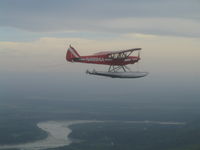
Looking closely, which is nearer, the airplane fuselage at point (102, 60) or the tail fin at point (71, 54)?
the airplane fuselage at point (102, 60)

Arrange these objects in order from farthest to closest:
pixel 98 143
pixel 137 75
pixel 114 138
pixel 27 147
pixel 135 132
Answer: pixel 135 132 < pixel 114 138 < pixel 98 143 < pixel 27 147 < pixel 137 75

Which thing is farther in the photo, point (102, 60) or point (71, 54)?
point (71, 54)

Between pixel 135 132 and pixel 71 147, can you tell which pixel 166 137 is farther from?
pixel 71 147

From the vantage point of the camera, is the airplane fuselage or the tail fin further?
the tail fin

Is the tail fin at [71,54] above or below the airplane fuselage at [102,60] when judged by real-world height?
above

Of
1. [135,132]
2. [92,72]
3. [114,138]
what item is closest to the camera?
[92,72]

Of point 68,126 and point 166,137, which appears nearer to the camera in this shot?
point 166,137

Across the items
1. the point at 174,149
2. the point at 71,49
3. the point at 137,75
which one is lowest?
the point at 174,149

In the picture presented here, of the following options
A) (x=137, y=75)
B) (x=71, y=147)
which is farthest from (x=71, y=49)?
(x=71, y=147)

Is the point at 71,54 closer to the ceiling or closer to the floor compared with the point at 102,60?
closer to the ceiling

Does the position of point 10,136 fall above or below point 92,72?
below

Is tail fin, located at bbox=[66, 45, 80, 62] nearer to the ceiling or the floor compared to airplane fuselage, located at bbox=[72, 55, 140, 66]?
nearer to the ceiling
